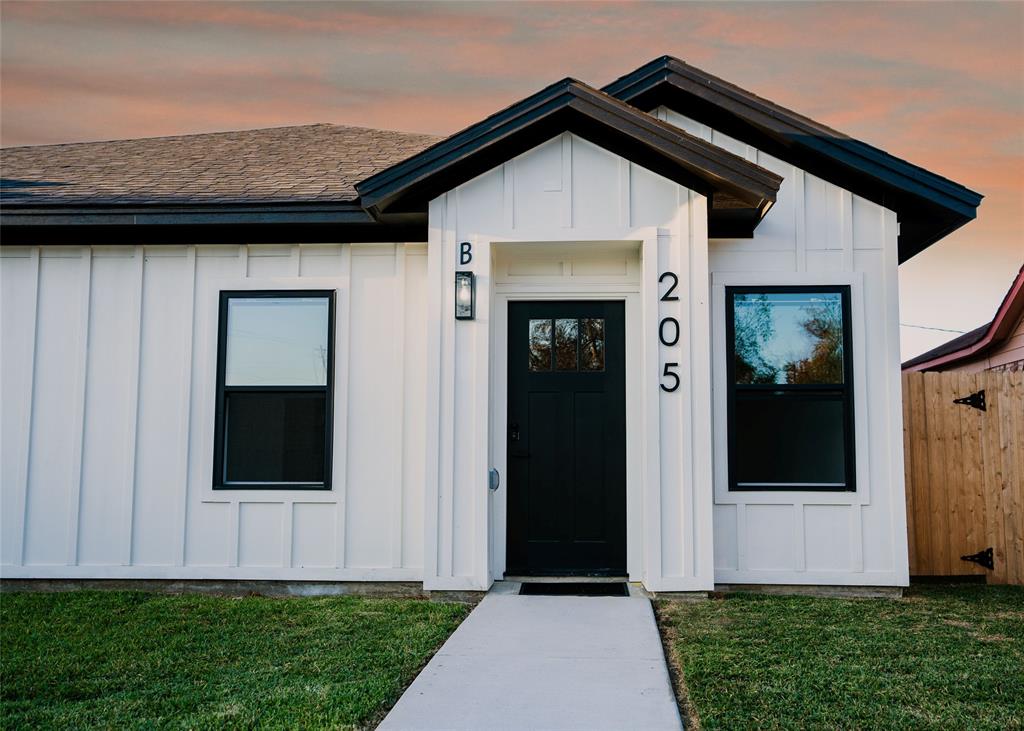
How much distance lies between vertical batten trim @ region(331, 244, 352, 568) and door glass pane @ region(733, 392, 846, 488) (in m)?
3.04

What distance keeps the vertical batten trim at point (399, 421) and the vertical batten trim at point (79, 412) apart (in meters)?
2.53

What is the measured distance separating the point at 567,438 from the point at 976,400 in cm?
377

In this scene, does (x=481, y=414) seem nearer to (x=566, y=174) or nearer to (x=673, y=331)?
(x=673, y=331)

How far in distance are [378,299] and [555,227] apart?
5.06 ft

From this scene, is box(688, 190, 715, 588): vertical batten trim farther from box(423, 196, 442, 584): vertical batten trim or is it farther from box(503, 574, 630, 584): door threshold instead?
box(423, 196, 442, 584): vertical batten trim

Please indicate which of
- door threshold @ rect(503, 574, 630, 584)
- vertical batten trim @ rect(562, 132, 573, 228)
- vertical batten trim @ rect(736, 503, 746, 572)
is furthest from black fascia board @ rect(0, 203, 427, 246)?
vertical batten trim @ rect(736, 503, 746, 572)

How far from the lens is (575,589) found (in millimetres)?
5738

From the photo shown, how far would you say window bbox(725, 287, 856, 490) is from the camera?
600 centimetres

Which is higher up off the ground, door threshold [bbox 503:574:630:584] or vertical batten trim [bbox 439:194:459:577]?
vertical batten trim [bbox 439:194:459:577]

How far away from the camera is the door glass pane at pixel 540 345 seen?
6.24 meters

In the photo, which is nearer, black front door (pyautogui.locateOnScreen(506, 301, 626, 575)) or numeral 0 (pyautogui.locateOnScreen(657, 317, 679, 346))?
numeral 0 (pyautogui.locateOnScreen(657, 317, 679, 346))

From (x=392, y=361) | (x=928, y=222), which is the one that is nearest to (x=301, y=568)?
(x=392, y=361)

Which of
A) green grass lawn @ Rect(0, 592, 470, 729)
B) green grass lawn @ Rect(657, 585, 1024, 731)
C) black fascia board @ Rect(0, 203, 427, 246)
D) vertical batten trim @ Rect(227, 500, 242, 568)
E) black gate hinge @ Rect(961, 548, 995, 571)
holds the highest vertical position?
black fascia board @ Rect(0, 203, 427, 246)

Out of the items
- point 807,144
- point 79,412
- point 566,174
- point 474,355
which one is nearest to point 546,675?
point 474,355
